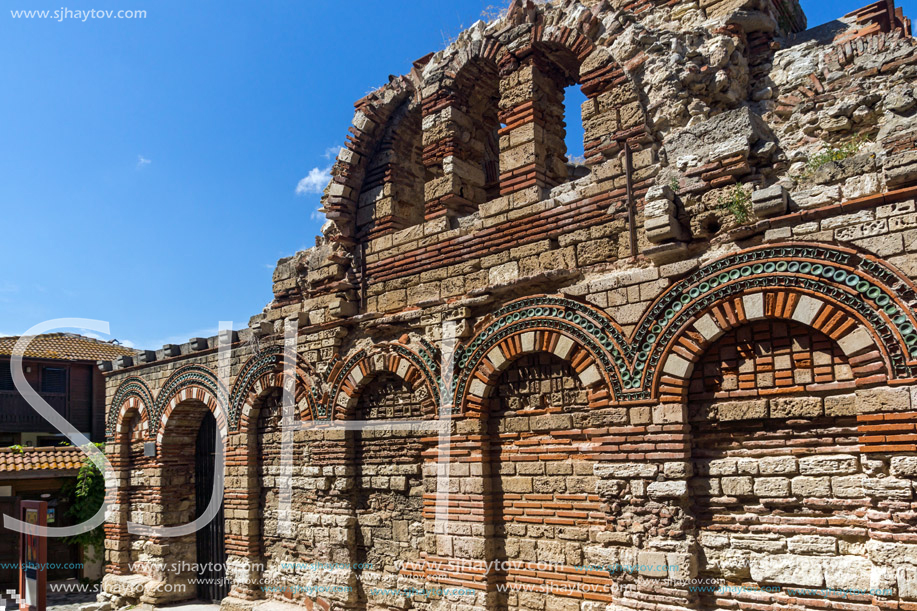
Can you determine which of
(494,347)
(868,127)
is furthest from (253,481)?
(868,127)

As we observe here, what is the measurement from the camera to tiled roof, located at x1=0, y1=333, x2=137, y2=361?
59.3 feet

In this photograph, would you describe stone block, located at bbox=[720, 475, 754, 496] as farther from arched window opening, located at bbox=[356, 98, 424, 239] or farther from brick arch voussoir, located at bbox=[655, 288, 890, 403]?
arched window opening, located at bbox=[356, 98, 424, 239]

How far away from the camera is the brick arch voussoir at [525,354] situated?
222 inches

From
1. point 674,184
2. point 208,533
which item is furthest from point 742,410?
point 208,533

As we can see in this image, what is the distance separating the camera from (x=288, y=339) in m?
8.57

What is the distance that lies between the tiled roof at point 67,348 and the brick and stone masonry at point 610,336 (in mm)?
11797

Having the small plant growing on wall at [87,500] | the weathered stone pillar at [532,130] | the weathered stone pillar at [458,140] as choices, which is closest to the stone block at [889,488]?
the weathered stone pillar at [532,130]

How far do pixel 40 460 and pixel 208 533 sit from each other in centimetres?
545

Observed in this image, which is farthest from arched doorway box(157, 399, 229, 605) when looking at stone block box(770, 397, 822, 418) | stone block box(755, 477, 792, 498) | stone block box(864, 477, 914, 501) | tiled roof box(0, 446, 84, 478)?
stone block box(864, 477, 914, 501)

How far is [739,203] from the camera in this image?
511 centimetres

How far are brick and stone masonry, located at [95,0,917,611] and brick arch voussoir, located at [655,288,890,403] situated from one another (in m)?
0.02

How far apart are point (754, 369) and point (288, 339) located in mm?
5497

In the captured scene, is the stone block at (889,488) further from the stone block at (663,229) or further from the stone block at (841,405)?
the stone block at (663,229)

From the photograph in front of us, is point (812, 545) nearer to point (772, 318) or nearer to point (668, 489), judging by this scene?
point (668, 489)
